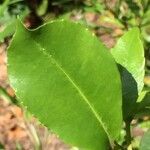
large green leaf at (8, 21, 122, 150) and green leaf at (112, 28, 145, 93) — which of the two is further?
green leaf at (112, 28, 145, 93)

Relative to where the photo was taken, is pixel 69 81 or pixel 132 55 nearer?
pixel 69 81

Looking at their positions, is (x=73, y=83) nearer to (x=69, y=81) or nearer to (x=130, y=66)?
(x=69, y=81)

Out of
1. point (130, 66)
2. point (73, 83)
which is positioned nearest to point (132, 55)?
point (130, 66)

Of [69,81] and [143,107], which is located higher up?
[69,81]

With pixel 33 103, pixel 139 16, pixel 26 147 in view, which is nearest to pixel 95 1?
pixel 139 16
